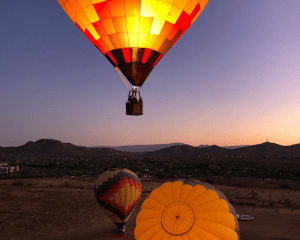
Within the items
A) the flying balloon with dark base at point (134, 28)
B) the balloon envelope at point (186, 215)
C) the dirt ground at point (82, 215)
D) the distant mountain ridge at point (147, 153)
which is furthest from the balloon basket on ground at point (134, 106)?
the distant mountain ridge at point (147, 153)

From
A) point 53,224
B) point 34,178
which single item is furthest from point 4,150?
point 53,224

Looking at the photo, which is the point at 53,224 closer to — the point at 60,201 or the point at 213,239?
the point at 60,201

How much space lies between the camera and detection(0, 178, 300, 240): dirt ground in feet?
49.3

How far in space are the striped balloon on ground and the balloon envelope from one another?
6002mm

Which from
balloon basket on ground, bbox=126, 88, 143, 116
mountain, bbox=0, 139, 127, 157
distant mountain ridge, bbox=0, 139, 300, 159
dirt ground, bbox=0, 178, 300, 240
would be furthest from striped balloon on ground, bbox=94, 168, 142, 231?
mountain, bbox=0, 139, 127, 157

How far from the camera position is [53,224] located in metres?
17.1

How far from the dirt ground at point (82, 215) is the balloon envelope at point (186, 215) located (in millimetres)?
6696

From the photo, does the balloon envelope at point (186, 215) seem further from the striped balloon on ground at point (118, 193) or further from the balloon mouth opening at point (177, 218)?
the striped balloon on ground at point (118, 193)

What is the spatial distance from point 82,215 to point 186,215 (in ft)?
42.2

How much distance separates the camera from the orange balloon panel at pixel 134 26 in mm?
11133

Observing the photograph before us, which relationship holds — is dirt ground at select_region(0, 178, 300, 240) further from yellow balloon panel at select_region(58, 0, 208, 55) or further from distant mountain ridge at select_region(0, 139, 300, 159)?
distant mountain ridge at select_region(0, 139, 300, 159)

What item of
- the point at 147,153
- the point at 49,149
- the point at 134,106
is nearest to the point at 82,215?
the point at 134,106

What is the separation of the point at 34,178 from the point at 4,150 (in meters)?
136

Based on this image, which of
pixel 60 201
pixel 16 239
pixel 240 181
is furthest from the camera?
pixel 240 181
